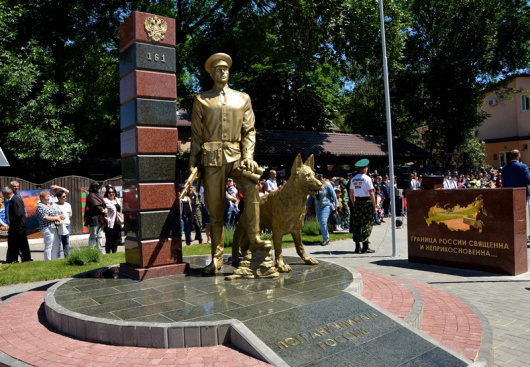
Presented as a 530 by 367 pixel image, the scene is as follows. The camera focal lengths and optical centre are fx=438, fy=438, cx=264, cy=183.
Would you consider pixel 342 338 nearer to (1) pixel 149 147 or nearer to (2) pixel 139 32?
(1) pixel 149 147

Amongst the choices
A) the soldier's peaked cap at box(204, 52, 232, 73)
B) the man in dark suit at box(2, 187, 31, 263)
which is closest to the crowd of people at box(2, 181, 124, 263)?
the man in dark suit at box(2, 187, 31, 263)

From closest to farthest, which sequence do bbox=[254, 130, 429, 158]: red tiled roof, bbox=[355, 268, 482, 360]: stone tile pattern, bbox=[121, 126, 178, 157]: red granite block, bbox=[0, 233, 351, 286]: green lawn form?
bbox=[355, 268, 482, 360]: stone tile pattern < bbox=[121, 126, 178, 157]: red granite block < bbox=[0, 233, 351, 286]: green lawn < bbox=[254, 130, 429, 158]: red tiled roof

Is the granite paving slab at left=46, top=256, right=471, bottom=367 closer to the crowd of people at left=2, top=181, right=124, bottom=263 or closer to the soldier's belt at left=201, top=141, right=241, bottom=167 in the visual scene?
the soldier's belt at left=201, top=141, right=241, bottom=167

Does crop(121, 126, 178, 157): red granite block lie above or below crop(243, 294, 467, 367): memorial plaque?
above

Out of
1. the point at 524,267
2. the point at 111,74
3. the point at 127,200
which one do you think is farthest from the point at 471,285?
the point at 111,74

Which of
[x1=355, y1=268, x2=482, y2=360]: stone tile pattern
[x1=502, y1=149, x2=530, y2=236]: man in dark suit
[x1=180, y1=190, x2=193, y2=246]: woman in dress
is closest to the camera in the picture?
[x1=355, y1=268, x2=482, y2=360]: stone tile pattern

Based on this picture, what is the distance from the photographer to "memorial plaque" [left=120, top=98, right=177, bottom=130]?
6.69m

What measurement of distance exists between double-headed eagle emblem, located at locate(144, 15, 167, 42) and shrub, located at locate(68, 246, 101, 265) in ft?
16.9

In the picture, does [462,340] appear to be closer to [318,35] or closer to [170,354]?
[170,354]

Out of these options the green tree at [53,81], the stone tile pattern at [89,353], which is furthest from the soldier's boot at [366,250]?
the green tree at [53,81]

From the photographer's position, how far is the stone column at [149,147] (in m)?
6.69

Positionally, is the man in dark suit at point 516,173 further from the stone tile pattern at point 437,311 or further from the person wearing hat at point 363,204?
the stone tile pattern at point 437,311

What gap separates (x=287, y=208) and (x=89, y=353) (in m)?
3.48

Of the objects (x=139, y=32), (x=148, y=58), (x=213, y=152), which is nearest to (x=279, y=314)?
(x=213, y=152)
